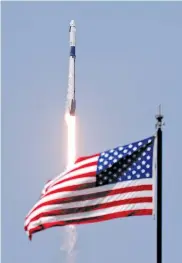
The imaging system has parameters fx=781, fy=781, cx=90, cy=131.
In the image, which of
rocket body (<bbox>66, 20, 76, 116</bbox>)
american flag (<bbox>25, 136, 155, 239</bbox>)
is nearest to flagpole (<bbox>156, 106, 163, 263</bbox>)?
american flag (<bbox>25, 136, 155, 239</bbox>)

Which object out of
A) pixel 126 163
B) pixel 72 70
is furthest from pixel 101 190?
Answer: pixel 72 70

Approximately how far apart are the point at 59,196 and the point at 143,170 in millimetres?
3986

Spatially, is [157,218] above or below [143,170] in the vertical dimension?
below

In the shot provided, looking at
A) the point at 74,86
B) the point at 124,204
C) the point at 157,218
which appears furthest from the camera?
the point at 74,86

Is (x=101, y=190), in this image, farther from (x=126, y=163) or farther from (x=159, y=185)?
(x=159, y=185)

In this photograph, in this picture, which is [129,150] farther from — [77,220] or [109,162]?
[77,220]

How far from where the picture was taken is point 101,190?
113 ft

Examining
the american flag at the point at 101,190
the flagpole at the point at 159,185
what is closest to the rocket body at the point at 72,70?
the american flag at the point at 101,190

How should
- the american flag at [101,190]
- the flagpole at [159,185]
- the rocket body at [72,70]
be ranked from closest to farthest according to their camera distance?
the flagpole at [159,185] < the american flag at [101,190] < the rocket body at [72,70]

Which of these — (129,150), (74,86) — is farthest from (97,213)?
(74,86)

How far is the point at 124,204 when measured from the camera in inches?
1334

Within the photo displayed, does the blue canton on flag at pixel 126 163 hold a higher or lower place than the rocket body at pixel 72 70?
lower

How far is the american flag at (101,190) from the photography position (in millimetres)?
33688

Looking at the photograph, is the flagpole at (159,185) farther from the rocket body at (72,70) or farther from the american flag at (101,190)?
the rocket body at (72,70)
